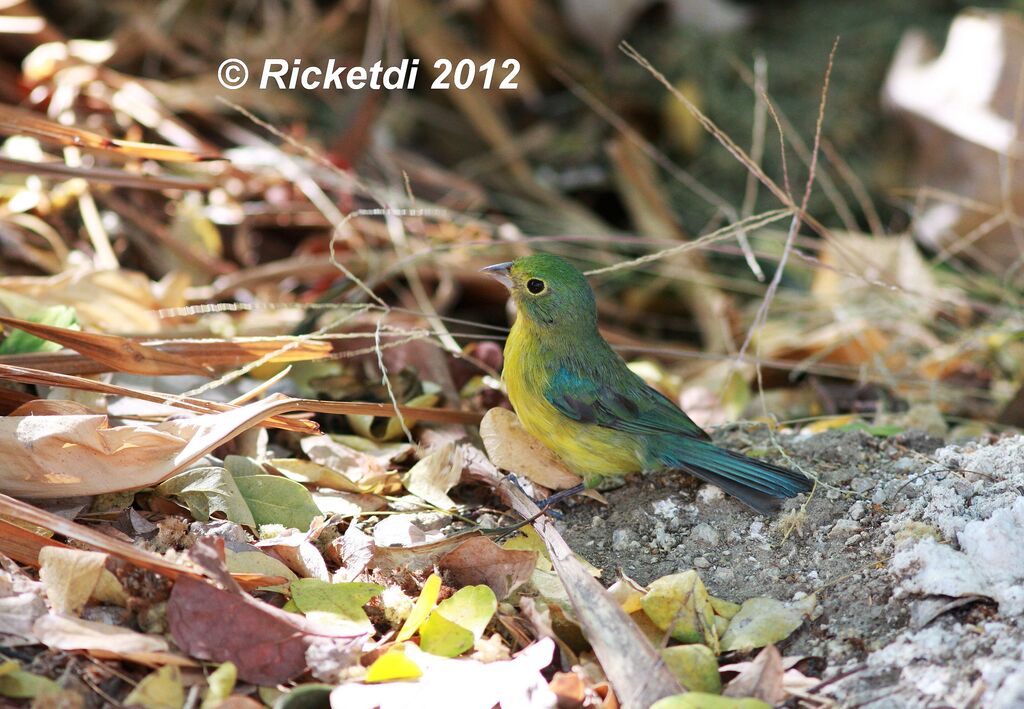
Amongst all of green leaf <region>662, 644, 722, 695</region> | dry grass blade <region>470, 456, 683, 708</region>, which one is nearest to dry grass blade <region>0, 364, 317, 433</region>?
dry grass blade <region>470, 456, 683, 708</region>

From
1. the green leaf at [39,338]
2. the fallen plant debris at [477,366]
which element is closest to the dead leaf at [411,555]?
the fallen plant debris at [477,366]

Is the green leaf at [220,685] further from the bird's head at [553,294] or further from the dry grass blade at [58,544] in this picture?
the bird's head at [553,294]

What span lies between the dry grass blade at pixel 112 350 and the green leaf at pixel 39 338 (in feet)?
0.23

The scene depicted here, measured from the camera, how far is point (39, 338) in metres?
2.77

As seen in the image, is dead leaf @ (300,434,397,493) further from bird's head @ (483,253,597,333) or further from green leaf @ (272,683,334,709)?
green leaf @ (272,683,334,709)

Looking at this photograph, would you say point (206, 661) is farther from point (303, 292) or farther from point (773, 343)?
point (773, 343)

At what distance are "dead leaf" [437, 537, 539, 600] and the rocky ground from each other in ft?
0.83

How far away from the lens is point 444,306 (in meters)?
4.02

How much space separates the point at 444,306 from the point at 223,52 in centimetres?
189

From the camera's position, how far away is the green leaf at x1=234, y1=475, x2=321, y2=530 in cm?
248

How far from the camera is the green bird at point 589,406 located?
104 inches

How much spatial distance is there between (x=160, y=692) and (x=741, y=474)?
1503mm

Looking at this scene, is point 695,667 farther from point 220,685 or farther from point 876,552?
point 220,685

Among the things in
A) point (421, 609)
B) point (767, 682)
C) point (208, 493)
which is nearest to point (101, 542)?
point (208, 493)
